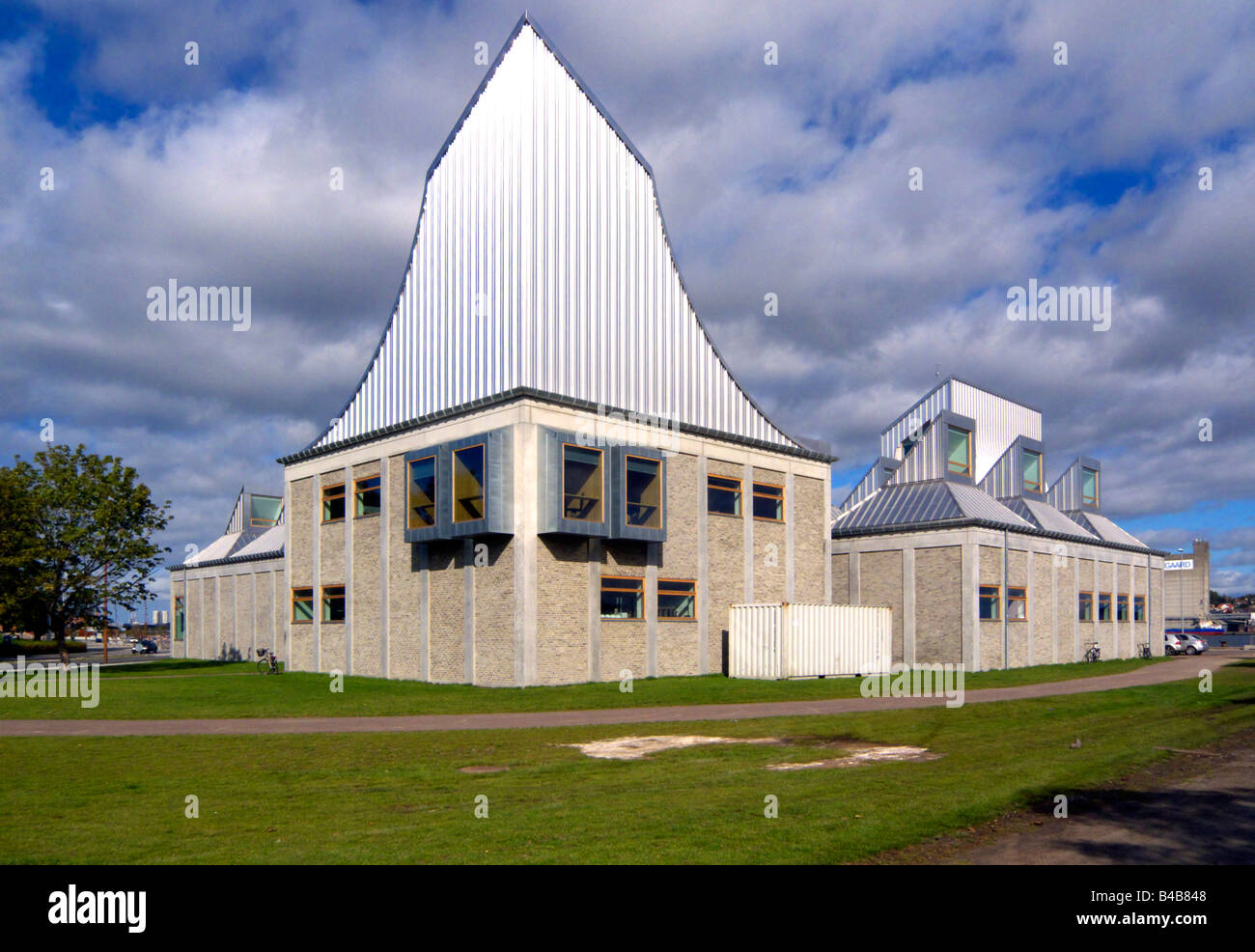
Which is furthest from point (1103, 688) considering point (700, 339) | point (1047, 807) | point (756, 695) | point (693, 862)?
point (693, 862)

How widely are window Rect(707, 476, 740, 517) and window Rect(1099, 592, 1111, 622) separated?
27.6 metres

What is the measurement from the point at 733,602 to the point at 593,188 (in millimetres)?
17223

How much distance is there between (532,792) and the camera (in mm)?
12508

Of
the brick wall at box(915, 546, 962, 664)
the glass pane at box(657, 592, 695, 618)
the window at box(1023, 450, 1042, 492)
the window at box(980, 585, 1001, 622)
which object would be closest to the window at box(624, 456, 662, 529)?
the glass pane at box(657, 592, 695, 618)

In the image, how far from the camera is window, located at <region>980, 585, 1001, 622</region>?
43531mm

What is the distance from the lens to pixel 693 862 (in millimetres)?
8492

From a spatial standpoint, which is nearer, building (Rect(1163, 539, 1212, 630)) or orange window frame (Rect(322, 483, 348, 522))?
orange window frame (Rect(322, 483, 348, 522))

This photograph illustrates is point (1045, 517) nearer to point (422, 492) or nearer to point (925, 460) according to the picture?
point (925, 460)

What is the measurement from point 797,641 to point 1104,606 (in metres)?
29.5

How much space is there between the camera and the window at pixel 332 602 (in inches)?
1585

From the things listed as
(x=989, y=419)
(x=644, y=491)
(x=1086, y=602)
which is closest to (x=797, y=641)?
(x=644, y=491)

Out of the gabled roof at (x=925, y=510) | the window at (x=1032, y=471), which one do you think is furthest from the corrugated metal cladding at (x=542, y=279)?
the window at (x=1032, y=471)

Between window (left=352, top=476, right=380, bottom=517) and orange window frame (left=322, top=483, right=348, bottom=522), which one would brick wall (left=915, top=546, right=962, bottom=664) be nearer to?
window (left=352, top=476, right=380, bottom=517)
